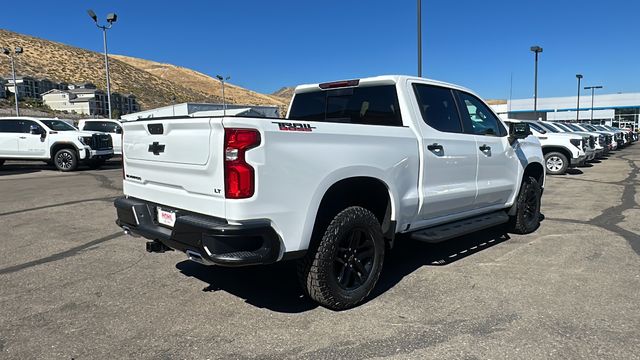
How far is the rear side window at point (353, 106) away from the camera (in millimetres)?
4609

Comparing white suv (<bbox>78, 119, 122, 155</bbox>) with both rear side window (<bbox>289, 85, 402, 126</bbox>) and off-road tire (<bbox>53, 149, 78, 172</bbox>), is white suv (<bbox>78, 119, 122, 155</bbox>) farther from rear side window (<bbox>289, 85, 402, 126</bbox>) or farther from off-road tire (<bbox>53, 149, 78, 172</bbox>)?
rear side window (<bbox>289, 85, 402, 126</bbox>)

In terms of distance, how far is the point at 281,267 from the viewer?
5.01 meters

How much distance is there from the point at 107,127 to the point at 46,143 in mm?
3261

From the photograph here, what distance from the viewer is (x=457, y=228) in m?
4.82

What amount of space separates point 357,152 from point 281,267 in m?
1.85

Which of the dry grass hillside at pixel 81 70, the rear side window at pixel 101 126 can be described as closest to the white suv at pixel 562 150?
the rear side window at pixel 101 126

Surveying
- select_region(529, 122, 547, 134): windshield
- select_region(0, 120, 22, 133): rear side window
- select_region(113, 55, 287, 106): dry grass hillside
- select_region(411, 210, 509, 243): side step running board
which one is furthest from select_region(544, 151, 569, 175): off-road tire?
select_region(113, 55, 287, 106): dry grass hillside

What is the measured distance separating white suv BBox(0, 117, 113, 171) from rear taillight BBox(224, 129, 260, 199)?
46.6 feet

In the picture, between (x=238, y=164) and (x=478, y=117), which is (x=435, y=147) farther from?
(x=238, y=164)

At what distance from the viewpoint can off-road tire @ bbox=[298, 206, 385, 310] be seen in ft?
11.8

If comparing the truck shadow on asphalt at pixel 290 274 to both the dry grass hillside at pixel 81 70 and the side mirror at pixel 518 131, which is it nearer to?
the side mirror at pixel 518 131

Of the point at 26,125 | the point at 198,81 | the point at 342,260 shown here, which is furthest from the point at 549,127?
the point at 198,81

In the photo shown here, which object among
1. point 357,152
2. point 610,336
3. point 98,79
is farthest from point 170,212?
point 98,79

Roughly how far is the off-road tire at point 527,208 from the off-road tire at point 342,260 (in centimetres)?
296
